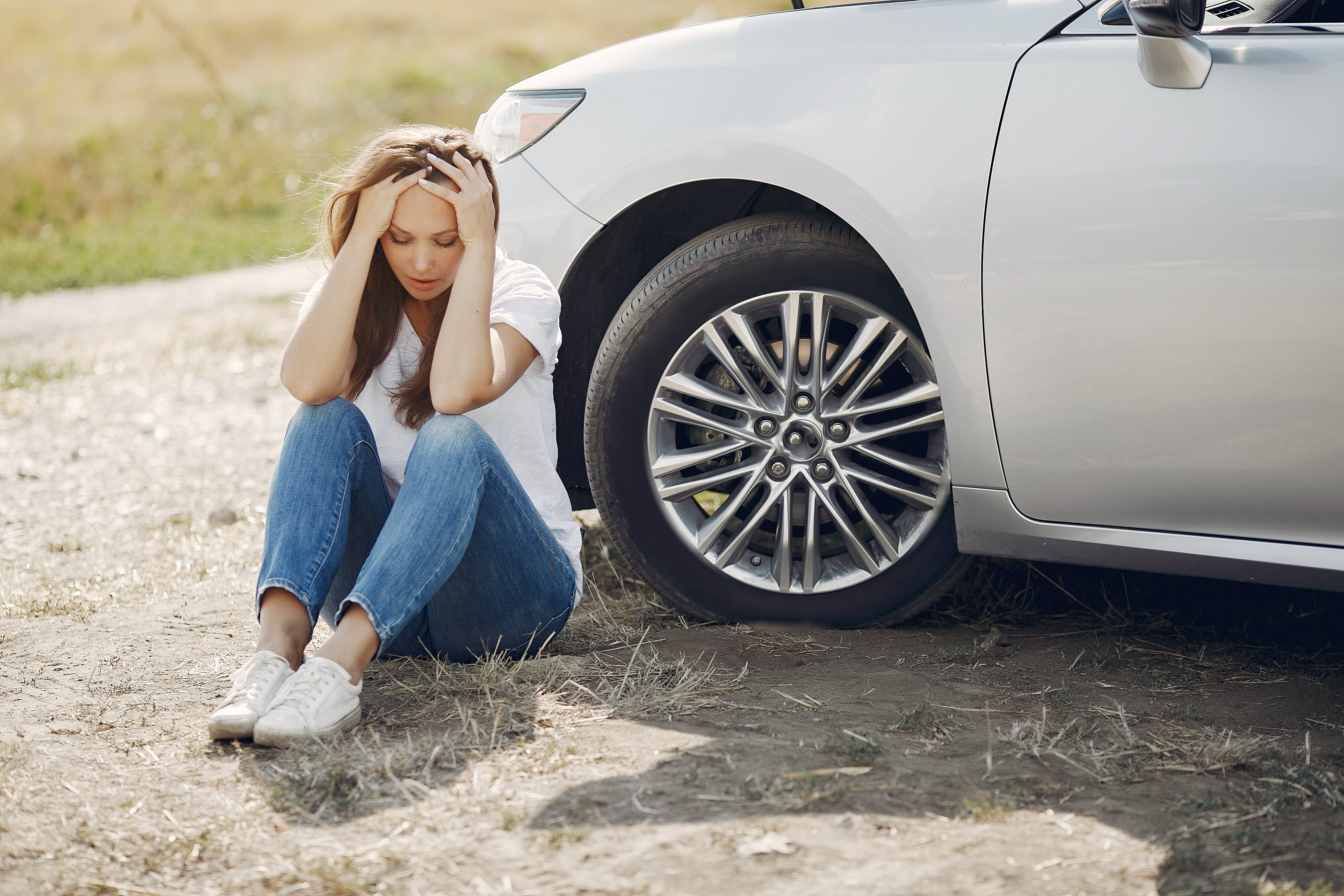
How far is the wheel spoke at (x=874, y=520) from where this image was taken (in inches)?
104

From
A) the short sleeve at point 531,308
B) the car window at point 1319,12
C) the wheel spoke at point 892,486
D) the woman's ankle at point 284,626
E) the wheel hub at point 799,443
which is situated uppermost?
the car window at point 1319,12

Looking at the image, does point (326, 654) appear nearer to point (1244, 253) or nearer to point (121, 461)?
point (1244, 253)

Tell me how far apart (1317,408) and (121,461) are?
4.24 meters

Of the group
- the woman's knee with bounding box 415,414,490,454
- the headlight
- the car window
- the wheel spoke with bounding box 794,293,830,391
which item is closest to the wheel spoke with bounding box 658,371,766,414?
the wheel spoke with bounding box 794,293,830,391

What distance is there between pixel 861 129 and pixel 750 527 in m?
0.88

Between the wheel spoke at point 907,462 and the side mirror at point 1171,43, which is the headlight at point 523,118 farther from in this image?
the side mirror at point 1171,43

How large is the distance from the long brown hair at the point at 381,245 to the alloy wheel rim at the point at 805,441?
53 cm

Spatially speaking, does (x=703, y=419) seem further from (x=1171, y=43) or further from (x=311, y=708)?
(x=1171, y=43)

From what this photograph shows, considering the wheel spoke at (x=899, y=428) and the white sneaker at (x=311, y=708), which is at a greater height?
the wheel spoke at (x=899, y=428)

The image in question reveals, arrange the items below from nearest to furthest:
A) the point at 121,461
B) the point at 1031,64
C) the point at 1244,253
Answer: the point at 1244,253 → the point at 1031,64 → the point at 121,461

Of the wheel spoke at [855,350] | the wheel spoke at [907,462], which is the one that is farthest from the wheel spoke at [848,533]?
the wheel spoke at [855,350]

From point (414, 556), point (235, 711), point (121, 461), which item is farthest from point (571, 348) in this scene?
point (121, 461)

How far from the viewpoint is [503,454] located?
263 centimetres

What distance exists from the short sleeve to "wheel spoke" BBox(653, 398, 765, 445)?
10.7 inches
